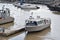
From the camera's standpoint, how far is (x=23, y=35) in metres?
33.3

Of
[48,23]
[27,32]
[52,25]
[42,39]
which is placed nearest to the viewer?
[42,39]

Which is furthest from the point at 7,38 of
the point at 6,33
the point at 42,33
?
the point at 42,33

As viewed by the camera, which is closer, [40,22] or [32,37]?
[32,37]

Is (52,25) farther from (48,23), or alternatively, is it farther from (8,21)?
(8,21)

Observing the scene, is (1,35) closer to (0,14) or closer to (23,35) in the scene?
(23,35)

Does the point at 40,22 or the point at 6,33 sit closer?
the point at 6,33

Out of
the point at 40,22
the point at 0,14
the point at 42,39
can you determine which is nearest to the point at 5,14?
the point at 0,14

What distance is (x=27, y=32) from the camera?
34031mm

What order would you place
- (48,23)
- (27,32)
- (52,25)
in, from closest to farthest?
(27,32) < (48,23) < (52,25)

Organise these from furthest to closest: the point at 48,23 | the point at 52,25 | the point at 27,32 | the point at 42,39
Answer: the point at 52,25
the point at 48,23
the point at 27,32
the point at 42,39

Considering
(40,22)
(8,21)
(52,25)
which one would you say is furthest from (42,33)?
(8,21)

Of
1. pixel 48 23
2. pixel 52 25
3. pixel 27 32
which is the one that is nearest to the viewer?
pixel 27 32

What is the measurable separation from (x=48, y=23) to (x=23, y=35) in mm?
5894

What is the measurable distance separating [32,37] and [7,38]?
376cm
